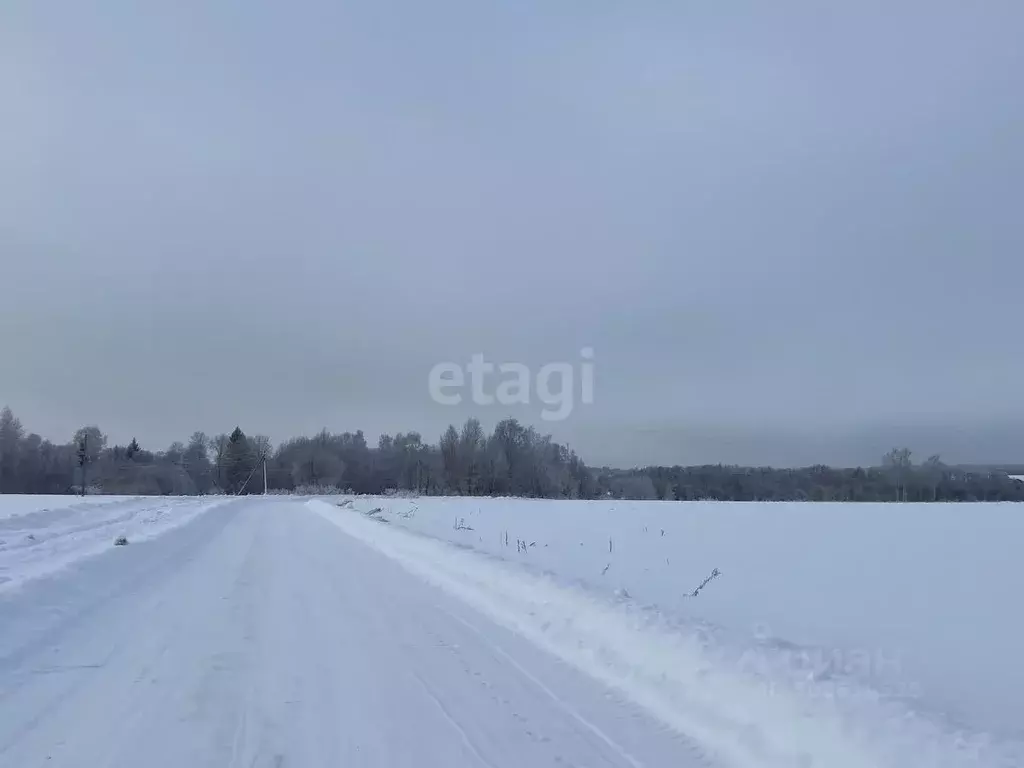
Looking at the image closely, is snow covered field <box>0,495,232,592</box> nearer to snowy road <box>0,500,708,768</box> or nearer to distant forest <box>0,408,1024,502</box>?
snowy road <box>0,500,708,768</box>

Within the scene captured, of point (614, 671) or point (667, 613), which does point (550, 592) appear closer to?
point (667, 613)

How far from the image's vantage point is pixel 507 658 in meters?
6.42

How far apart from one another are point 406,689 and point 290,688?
93 centimetres

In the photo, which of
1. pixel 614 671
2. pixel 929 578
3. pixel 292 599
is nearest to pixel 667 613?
pixel 614 671

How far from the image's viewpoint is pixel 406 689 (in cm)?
534

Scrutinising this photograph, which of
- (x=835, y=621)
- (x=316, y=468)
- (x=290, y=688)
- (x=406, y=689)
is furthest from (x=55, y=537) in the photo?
(x=316, y=468)

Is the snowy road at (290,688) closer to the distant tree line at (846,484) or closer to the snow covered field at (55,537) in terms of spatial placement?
the snow covered field at (55,537)

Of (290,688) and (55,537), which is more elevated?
(290,688)

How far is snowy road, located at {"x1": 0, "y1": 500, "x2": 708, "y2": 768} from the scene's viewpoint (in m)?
4.12

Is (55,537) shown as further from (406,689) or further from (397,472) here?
(397,472)

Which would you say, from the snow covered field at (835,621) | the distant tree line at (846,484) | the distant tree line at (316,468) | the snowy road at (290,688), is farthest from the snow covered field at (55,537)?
the distant tree line at (316,468)

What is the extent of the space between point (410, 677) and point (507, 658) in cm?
113

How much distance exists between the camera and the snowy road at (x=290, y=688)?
4.12 meters

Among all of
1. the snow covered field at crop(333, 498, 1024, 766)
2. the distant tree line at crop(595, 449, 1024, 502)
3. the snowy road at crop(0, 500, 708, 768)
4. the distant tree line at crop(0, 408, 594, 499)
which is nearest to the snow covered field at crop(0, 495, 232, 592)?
the snowy road at crop(0, 500, 708, 768)
